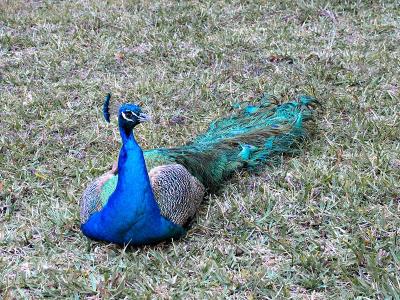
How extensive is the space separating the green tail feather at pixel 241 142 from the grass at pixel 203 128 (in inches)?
3.7

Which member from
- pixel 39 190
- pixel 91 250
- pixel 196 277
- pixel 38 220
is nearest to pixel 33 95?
pixel 39 190

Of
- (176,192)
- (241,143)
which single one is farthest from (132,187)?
(241,143)

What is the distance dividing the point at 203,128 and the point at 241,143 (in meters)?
0.68

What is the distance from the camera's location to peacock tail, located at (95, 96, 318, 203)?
3295 mm

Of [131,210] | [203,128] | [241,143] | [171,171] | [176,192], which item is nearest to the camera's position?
[131,210]

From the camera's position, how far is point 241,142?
11.6 ft

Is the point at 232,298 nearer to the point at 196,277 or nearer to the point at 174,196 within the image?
the point at 196,277

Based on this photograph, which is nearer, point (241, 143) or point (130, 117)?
point (130, 117)

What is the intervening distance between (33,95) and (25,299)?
242 cm

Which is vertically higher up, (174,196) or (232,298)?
(174,196)

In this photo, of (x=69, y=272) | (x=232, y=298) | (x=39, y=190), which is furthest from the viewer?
(x=39, y=190)

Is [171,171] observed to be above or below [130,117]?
below

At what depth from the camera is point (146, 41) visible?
18.8ft

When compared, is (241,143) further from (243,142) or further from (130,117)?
(130,117)
